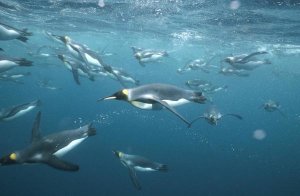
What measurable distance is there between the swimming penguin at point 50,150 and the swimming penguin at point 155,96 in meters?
1.49

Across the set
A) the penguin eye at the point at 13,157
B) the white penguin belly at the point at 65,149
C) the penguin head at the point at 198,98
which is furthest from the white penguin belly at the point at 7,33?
the penguin head at the point at 198,98

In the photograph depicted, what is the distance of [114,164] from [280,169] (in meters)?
13.9

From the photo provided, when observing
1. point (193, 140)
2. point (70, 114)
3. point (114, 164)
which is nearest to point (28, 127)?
point (70, 114)

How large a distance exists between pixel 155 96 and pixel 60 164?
2.11 metres

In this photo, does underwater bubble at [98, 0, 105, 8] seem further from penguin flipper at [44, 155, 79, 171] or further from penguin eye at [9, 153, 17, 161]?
penguin flipper at [44, 155, 79, 171]

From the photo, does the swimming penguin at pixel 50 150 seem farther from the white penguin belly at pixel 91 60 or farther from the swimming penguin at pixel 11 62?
the white penguin belly at pixel 91 60

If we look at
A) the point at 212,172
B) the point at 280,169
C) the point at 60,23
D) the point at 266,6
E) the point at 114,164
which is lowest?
the point at 280,169

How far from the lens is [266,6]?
52.0ft

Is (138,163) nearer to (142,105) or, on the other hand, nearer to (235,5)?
(142,105)

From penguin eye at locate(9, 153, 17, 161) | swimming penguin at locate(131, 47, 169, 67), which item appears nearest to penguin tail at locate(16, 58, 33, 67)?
penguin eye at locate(9, 153, 17, 161)

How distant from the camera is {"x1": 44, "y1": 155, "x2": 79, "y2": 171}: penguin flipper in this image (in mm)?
4949

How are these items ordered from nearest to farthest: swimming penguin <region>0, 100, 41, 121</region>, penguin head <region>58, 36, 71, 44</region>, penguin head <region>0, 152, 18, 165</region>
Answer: penguin head <region>0, 152, 18, 165</region>, penguin head <region>58, 36, 71, 44</region>, swimming penguin <region>0, 100, 41, 121</region>

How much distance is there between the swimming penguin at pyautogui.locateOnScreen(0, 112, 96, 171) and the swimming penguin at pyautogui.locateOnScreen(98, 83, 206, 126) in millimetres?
1494

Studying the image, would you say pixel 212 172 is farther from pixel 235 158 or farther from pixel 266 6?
pixel 266 6
